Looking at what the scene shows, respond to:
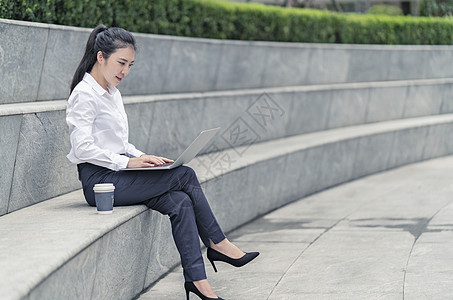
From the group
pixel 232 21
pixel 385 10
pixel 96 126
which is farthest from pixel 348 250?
pixel 385 10

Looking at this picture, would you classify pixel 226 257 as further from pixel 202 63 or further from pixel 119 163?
pixel 202 63

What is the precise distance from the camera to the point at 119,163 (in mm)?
4750

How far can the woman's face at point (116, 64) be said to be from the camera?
4.90 meters

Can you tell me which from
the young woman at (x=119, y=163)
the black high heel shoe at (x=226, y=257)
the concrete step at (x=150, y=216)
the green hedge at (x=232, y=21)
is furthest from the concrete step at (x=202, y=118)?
the black high heel shoe at (x=226, y=257)

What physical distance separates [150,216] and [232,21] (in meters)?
5.66

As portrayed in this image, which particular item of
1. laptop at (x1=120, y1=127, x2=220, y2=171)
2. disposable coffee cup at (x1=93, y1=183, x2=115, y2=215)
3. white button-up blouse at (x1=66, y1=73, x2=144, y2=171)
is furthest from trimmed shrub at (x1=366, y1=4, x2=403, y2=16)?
disposable coffee cup at (x1=93, y1=183, x2=115, y2=215)

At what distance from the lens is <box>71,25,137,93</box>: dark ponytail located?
16.1 feet

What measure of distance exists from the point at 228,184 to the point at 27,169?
2456 millimetres

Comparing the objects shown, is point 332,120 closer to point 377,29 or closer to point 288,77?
point 288,77

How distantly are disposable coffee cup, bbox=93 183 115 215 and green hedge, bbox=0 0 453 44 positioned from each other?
2.01 meters

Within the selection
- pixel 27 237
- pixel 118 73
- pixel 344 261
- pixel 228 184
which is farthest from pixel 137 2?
pixel 27 237

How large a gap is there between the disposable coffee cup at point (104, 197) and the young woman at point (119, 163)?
11.5 inches

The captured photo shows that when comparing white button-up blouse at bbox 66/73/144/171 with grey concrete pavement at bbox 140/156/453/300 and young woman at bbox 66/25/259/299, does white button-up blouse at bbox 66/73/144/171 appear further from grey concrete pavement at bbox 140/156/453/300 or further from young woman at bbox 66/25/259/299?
grey concrete pavement at bbox 140/156/453/300

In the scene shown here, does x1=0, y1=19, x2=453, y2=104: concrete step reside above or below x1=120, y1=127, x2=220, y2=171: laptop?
above
